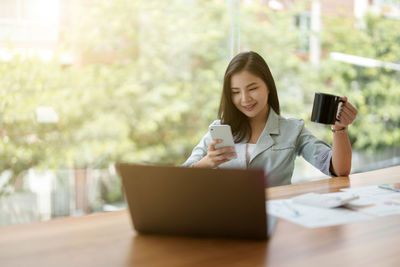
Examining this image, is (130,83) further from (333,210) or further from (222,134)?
(333,210)

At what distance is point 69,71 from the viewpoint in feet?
9.89

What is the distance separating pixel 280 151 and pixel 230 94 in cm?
33

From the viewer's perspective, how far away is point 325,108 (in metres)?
1.77

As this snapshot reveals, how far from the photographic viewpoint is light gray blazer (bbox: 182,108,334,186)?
Answer: 204cm

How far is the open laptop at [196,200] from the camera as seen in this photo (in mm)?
951

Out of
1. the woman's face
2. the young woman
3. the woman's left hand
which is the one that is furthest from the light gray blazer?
the woman's left hand

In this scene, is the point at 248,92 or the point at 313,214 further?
the point at 248,92

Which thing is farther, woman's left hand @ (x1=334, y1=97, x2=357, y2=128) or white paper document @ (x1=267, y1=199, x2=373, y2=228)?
woman's left hand @ (x1=334, y1=97, x2=357, y2=128)

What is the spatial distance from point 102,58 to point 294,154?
1622 millimetres

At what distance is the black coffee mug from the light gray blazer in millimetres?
269

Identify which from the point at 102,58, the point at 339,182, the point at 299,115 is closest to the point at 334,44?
the point at 299,115

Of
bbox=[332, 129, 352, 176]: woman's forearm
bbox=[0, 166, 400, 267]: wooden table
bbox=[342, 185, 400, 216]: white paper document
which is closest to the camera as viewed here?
bbox=[0, 166, 400, 267]: wooden table

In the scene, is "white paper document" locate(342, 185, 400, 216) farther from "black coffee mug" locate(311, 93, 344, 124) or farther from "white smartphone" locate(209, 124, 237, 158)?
"white smartphone" locate(209, 124, 237, 158)

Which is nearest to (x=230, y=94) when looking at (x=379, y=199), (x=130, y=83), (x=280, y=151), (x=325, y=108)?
(x=280, y=151)
